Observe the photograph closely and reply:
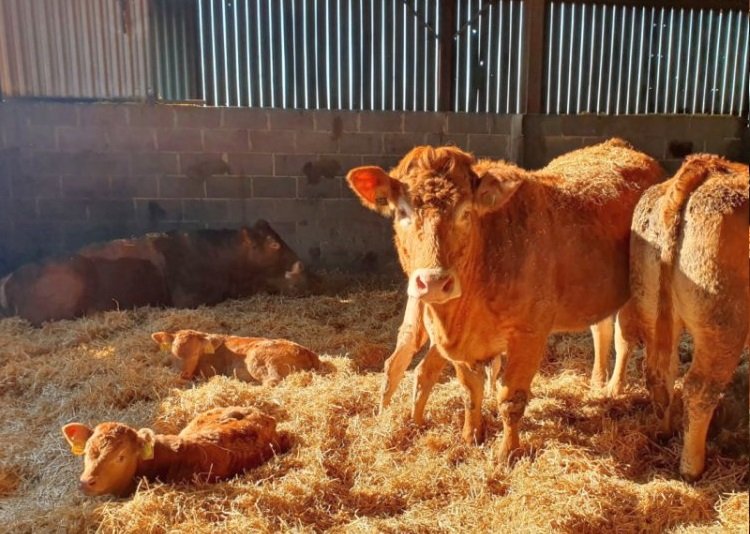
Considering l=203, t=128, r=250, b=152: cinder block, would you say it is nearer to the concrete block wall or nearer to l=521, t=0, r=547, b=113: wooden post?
the concrete block wall

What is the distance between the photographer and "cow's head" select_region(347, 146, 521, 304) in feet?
10.1

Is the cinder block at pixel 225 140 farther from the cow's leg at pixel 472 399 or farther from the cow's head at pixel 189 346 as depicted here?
the cow's leg at pixel 472 399

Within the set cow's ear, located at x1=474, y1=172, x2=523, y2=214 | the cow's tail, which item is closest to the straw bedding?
the cow's tail

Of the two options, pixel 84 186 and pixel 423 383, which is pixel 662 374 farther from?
pixel 84 186

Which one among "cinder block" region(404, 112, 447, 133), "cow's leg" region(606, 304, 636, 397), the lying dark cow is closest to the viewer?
"cow's leg" region(606, 304, 636, 397)

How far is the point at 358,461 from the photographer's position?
12.4 ft

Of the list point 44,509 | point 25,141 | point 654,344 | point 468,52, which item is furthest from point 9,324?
point 468,52

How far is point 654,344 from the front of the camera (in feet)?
12.7

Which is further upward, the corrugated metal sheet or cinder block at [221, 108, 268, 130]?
the corrugated metal sheet

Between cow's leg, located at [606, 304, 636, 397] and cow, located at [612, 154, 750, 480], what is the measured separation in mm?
741

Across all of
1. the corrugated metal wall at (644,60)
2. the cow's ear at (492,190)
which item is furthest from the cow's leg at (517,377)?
the corrugated metal wall at (644,60)

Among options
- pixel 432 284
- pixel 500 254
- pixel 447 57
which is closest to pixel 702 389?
pixel 500 254

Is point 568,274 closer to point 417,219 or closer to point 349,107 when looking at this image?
point 417,219

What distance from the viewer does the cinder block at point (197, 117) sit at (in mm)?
8477
